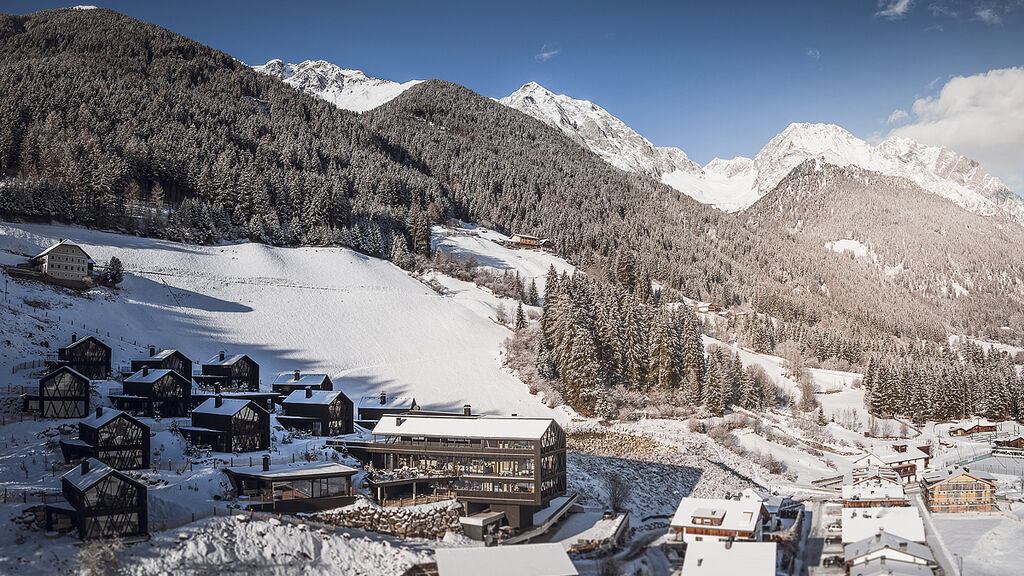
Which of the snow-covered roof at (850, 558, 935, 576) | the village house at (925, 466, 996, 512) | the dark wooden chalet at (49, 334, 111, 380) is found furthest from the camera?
the village house at (925, 466, 996, 512)

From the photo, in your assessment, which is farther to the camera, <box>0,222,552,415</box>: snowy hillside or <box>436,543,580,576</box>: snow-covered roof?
<box>0,222,552,415</box>: snowy hillside

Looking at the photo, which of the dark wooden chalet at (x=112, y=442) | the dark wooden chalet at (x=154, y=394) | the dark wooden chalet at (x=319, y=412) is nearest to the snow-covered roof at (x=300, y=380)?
the dark wooden chalet at (x=319, y=412)

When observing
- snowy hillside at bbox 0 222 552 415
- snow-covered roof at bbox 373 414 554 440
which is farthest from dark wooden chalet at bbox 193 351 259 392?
snow-covered roof at bbox 373 414 554 440

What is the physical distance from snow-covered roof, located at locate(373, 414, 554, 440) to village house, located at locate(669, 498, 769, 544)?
971cm

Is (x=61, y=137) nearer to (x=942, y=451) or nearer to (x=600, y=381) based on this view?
(x=600, y=381)

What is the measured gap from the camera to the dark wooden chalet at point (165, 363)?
5216 centimetres

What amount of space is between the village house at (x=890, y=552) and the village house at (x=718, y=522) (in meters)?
5.21

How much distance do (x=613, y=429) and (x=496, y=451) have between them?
1009 inches

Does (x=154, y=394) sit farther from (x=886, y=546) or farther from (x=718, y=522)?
(x=886, y=546)

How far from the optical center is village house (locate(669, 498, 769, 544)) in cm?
4181

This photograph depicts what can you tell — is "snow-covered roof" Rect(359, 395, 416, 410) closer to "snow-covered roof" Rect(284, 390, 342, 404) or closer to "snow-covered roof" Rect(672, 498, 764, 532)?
"snow-covered roof" Rect(284, 390, 342, 404)

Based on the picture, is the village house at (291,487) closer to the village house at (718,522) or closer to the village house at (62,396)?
the village house at (62,396)

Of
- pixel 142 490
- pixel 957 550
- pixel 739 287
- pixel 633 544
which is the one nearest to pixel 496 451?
pixel 633 544

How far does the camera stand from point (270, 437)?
47.6 m
